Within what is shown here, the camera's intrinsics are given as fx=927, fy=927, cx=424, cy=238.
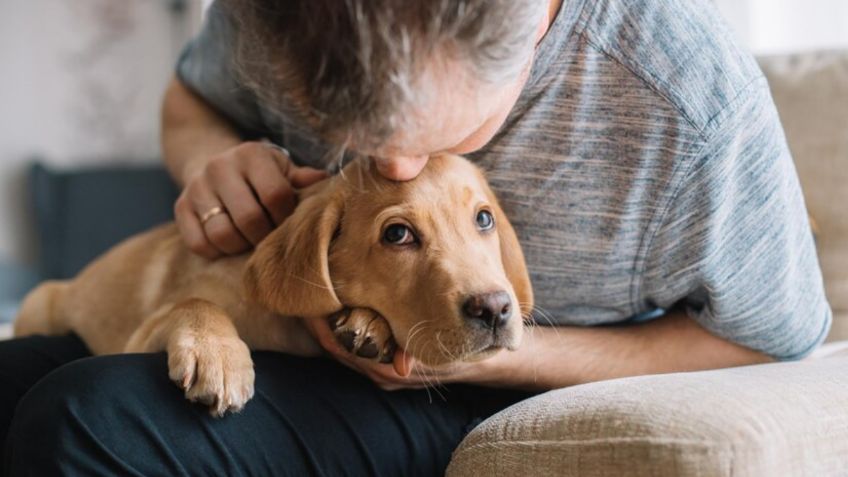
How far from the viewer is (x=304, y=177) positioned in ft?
5.30

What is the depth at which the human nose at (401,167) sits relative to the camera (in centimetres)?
127

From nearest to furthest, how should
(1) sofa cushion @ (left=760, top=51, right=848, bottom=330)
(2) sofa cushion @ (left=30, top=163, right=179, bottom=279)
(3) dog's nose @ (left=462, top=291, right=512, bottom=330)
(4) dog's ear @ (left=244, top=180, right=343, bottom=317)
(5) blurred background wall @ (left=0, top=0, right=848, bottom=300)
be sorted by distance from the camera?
1. (3) dog's nose @ (left=462, top=291, right=512, bottom=330)
2. (4) dog's ear @ (left=244, top=180, right=343, bottom=317)
3. (1) sofa cushion @ (left=760, top=51, right=848, bottom=330)
4. (2) sofa cushion @ (left=30, top=163, right=179, bottom=279)
5. (5) blurred background wall @ (left=0, top=0, right=848, bottom=300)

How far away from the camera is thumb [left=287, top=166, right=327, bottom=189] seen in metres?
1.61

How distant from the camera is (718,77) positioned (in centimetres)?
138

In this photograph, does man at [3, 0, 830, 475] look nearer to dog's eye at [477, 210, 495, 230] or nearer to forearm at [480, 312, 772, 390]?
forearm at [480, 312, 772, 390]

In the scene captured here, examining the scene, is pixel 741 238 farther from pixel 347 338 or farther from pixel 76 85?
pixel 76 85

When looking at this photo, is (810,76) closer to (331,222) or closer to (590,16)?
(590,16)

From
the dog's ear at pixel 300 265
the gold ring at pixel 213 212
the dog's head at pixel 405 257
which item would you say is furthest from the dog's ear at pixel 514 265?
the gold ring at pixel 213 212

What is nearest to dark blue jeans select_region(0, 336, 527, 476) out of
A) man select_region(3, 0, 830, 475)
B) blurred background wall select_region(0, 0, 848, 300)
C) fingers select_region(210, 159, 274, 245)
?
man select_region(3, 0, 830, 475)

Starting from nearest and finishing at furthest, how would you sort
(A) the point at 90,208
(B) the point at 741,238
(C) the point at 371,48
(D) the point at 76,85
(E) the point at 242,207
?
(C) the point at 371,48, (B) the point at 741,238, (E) the point at 242,207, (A) the point at 90,208, (D) the point at 76,85

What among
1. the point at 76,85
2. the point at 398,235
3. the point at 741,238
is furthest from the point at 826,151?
the point at 76,85

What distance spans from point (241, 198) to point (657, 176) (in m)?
0.68

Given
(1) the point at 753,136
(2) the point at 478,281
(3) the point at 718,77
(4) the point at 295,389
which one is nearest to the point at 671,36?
(3) the point at 718,77

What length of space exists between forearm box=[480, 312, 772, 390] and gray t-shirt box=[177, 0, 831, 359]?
1.5 inches
